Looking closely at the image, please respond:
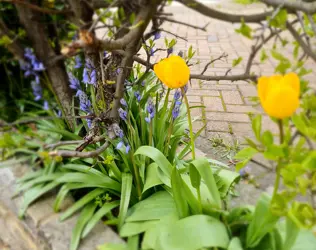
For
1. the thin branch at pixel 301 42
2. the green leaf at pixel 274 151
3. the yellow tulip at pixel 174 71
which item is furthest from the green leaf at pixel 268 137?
the yellow tulip at pixel 174 71

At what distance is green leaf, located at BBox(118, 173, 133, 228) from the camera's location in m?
1.00

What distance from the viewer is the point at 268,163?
77 centimetres

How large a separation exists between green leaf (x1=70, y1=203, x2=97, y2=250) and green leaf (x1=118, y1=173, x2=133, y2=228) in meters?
0.10

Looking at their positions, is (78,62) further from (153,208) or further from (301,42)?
(301,42)

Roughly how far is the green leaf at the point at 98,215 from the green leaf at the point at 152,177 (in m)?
0.13

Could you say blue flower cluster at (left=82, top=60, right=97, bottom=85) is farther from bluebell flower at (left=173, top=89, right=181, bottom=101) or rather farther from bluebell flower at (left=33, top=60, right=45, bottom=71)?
bluebell flower at (left=173, top=89, right=181, bottom=101)

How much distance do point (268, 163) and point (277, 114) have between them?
24 cm

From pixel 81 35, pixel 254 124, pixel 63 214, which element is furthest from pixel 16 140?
pixel 254 124

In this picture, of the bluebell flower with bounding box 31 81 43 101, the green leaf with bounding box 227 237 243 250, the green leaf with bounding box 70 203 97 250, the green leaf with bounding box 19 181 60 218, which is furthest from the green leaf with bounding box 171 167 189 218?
the bluebell flower with bounding box 31 81 43 101

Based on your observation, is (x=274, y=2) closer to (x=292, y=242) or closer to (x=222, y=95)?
(x=222, y=95)

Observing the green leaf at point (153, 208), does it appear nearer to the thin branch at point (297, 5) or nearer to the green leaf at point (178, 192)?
the green leaf at point (178, 192)

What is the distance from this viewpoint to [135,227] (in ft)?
3.16

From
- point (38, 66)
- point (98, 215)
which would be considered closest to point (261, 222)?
point (98, 215)

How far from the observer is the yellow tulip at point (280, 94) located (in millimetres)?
545
